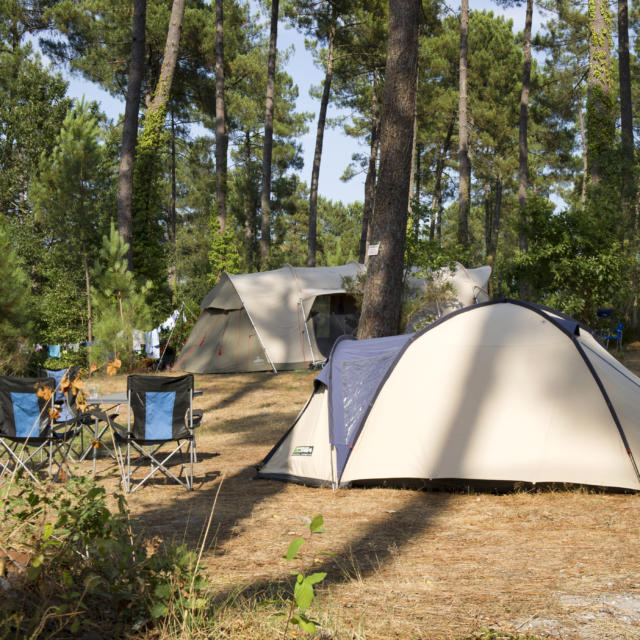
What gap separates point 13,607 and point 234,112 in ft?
81.8

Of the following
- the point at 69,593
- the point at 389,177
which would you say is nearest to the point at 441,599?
the point at 69,593

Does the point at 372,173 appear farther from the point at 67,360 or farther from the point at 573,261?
the point at 573,261


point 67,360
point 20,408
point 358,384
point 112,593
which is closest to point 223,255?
point 67,360

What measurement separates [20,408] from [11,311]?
238 inches

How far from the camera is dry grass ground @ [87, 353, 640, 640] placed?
272cm

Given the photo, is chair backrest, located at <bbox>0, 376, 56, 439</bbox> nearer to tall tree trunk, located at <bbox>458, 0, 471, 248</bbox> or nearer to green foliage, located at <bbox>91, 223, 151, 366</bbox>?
green foliage, located at <bbox>91, 223, 151, 366</bbox>

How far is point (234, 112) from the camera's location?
2573 cm

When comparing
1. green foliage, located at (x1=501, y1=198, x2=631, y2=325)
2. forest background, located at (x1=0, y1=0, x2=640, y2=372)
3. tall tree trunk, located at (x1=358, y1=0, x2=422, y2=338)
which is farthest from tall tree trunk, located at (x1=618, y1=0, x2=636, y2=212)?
tall tree trunk, located at (x1=358, y1=0, x2=422, y2=338)

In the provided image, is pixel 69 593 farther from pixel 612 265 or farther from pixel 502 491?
pixel 612 265

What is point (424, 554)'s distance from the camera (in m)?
3.79

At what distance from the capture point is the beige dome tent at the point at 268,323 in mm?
13312

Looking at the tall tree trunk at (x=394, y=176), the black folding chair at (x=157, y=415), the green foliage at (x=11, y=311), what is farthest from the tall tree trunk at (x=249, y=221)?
the black folding chair at (x=157, y=415)

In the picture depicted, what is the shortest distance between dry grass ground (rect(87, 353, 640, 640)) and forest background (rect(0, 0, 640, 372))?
3.50 meters

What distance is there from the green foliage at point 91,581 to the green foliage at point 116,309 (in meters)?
9.74
